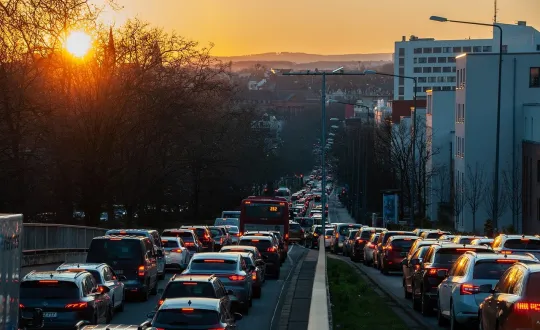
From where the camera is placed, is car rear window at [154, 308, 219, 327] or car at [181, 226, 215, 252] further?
car at [181, 226, 215, 252]

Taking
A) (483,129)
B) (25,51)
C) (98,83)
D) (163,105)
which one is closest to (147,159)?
(163,105)

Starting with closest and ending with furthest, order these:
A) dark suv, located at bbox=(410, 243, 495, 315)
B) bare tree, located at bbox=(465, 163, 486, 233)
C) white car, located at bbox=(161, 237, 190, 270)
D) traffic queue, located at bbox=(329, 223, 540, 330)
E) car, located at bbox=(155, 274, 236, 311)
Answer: traffic queue, located at bbox=(329, 223, 540, 330) → car, located at bbox=(155, 274, 236, 311) → dark suv, located at bbox=(410, 243, 495, 315) → white car, located at bbox=(161, 237, 190, 270) → bare tree, located at bbox=(465, 163, 486, 233)

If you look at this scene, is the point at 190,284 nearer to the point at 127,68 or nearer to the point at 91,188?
the point at 91,188

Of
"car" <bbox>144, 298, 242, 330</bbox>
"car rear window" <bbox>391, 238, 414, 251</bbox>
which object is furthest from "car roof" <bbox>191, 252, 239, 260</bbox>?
"car rear window" <bbox>391, 238, 414, 251</bbox>

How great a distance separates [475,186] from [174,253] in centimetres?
3840

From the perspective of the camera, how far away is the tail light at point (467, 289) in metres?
21.4

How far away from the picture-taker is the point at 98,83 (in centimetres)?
6575

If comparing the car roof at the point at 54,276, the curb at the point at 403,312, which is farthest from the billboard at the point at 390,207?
the car roof at the point at 54,276

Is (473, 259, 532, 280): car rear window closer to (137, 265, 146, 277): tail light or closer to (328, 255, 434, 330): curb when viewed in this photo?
(328, 255, 434, 330): curb

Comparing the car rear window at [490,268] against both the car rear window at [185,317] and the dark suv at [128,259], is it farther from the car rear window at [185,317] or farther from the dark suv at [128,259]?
the dark suv at [128,259]

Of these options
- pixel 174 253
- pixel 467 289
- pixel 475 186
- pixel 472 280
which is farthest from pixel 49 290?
pixel 475 186

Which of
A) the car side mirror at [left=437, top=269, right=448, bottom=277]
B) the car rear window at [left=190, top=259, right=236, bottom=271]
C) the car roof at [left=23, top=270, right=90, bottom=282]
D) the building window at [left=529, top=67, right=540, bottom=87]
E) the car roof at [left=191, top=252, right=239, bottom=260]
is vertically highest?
the building window at [left=529, top=67, right=540, bottom=87]

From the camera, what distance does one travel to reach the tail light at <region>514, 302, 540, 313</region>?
51.9 ft

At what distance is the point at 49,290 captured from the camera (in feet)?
71.4
